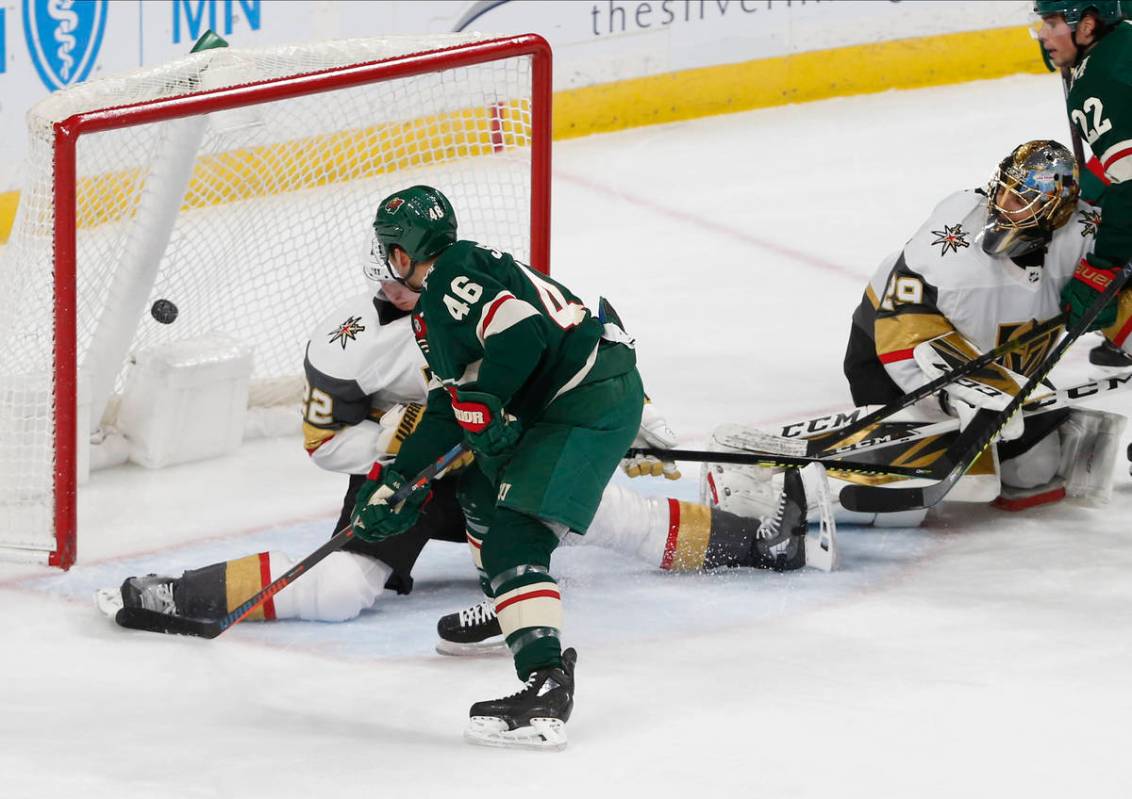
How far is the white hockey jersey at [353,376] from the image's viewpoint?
3.46 meters

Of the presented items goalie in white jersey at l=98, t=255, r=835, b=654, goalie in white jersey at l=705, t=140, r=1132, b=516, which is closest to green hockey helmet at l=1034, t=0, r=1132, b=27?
goalie in white jersey at l=705, t=140, r=1132, b=516

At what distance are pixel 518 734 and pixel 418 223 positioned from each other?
801 mm

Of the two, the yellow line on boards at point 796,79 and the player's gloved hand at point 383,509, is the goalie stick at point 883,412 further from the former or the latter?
the yellow line on boards at point 796,79

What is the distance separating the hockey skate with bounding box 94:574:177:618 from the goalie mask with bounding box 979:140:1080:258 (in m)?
1.69

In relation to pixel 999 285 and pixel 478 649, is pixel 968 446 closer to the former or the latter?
pixel 999 285

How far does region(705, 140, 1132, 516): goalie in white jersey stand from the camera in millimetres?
3756

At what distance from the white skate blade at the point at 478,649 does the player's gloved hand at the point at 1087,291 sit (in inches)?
A: 54.2

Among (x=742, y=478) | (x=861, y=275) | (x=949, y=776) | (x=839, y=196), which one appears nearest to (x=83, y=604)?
(x=742, y=478)

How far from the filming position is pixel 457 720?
9.96 feet

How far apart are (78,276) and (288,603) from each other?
3.14 ft

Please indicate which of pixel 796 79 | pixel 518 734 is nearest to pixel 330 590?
pixel 518 734

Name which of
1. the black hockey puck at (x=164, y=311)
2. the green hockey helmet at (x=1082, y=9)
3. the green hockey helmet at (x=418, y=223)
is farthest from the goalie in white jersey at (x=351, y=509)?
the green hockey helmet at (x=1082, y=9)

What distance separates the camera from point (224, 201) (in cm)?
442

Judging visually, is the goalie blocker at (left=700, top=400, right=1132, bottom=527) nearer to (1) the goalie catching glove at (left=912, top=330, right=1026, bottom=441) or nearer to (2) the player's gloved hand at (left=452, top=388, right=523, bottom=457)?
(1) the goalie catching glove at (left=912, top=330, right=1026, bottom=441)
